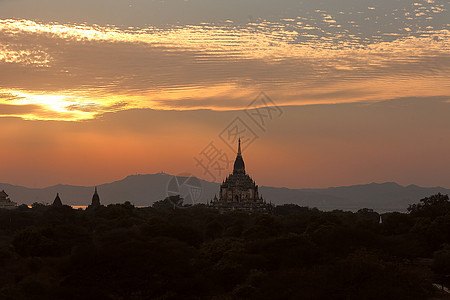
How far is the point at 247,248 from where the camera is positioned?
251 feet

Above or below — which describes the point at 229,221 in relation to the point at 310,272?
above

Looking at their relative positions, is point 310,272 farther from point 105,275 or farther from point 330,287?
point 105,275

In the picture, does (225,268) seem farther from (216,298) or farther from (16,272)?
(16,272)

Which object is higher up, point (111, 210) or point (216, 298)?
point (111, 210)

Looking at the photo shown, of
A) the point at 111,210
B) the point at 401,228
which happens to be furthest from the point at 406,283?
the point at 111,210

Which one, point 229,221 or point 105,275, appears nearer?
point 105,275

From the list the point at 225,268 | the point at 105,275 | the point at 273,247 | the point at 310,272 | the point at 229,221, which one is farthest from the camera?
the point at 229,221

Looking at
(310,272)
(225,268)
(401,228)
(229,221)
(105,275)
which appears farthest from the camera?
(229,221)

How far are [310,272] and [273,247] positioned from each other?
15.0 m

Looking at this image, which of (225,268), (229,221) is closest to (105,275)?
(225,268)

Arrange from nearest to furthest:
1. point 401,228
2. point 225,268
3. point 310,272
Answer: point 310,272 < point 225,268 < point 401,228

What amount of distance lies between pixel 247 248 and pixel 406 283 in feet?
79.5

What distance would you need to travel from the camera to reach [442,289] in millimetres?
70250

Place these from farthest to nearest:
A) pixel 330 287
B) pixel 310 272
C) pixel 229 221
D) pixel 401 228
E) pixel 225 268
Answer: pixel 229 221
pixel 401 228
pixel 225 268
pixel 310 272
pixel 330 287
